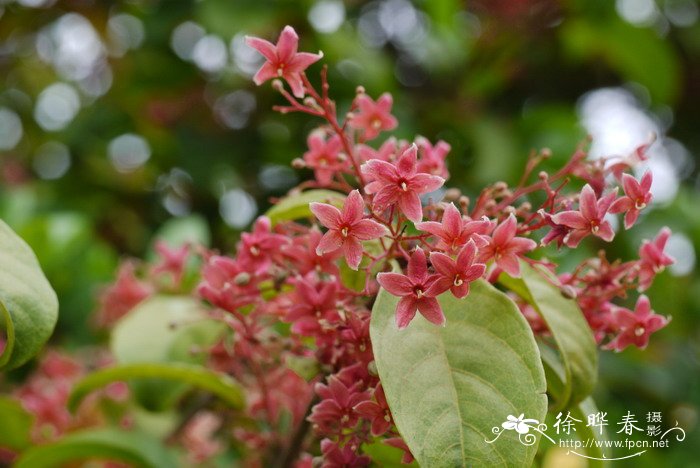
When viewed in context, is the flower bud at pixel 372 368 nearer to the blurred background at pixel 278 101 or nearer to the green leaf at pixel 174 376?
the green leaf at pixel 174 376

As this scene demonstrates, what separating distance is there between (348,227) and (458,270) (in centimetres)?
10

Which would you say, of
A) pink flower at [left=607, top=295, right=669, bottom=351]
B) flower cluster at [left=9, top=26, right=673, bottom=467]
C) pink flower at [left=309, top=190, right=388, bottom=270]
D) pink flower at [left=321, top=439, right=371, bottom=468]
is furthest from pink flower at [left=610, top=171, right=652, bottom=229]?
pink flower at [left=321, top=439, right=371, bottom=468]

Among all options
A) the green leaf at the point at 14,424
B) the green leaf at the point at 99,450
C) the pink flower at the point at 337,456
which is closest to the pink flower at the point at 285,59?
the pink flower at the point at 337,456

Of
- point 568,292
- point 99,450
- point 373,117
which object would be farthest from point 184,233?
point 568,292

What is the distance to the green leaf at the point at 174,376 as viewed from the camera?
0.97 metres

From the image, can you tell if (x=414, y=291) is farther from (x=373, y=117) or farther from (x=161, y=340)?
(x=161, y=340)

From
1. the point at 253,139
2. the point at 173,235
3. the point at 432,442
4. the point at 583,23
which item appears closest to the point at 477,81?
the point at 583,23

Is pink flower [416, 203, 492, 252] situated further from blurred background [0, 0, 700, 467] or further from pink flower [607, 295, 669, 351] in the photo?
blurred background [0, 0, 700, 467]

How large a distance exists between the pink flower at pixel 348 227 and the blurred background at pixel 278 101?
124 centimetres

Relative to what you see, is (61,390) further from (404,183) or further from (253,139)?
(253,139)

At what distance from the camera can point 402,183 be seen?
647mm

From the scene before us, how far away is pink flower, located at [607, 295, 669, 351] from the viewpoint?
781 mm

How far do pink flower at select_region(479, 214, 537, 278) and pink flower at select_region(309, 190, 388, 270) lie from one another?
93 mm

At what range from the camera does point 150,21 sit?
221 centimetres
